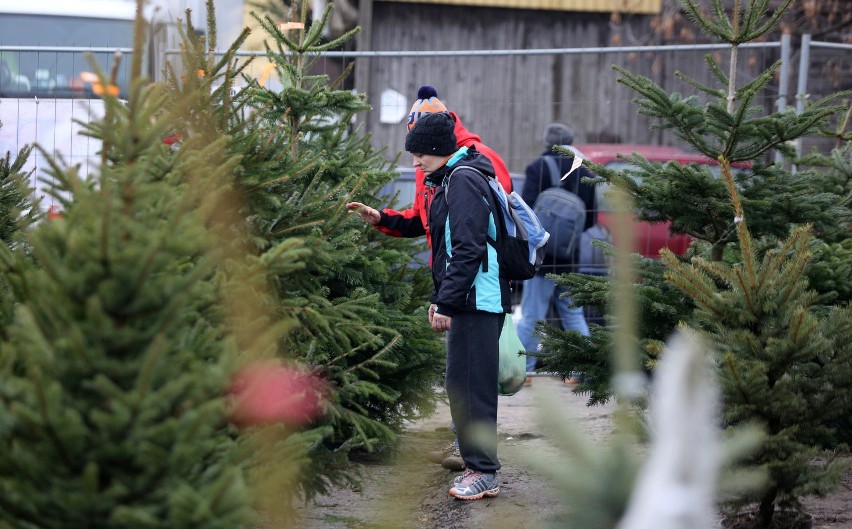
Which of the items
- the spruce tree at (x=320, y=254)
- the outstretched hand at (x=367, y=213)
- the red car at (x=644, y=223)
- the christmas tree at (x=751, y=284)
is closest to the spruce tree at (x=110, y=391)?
the spruce tree at (x=320, y=254)

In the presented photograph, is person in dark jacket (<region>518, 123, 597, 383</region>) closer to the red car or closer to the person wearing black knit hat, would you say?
the red car

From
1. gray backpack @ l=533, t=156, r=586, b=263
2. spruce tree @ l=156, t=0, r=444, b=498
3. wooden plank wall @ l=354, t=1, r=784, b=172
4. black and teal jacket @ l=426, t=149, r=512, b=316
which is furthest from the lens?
wooden plank wall @ l=354, t=1, r=784, b=172

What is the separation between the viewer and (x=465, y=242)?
4453 millimetres

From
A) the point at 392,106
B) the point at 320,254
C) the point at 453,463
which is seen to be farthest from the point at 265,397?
the point at 392,106

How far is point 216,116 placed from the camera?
155 inches

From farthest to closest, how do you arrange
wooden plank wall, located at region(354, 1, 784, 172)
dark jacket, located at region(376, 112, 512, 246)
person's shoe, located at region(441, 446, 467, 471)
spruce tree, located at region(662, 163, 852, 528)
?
wooden plank wall, located at region(354, 1, 784, 172), person's shoe, located at region(441, 446, 467, 471), dark jacket, located at region(376, 112, 512, 246), spruce tree, located at region(662, 163, 852, 528)

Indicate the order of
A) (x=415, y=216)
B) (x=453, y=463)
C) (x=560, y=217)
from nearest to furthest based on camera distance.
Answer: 1. (x=415, y=216)
2. (x=453, y=463)
3. (x=560, y=217)

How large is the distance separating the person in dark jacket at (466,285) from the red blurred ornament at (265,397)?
3.80 feet

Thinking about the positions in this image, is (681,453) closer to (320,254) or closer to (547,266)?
(320,254)

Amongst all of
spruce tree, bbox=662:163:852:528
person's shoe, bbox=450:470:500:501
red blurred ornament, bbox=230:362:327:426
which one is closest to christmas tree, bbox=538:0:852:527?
spruce tree, bbox=662:163:852:528

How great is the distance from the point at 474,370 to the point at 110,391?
2665 millimetres

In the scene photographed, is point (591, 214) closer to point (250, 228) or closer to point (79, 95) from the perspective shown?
point (79, 95)

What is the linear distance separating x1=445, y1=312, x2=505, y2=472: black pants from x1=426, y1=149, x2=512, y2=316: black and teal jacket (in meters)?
0.09

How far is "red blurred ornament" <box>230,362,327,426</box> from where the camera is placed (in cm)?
280
